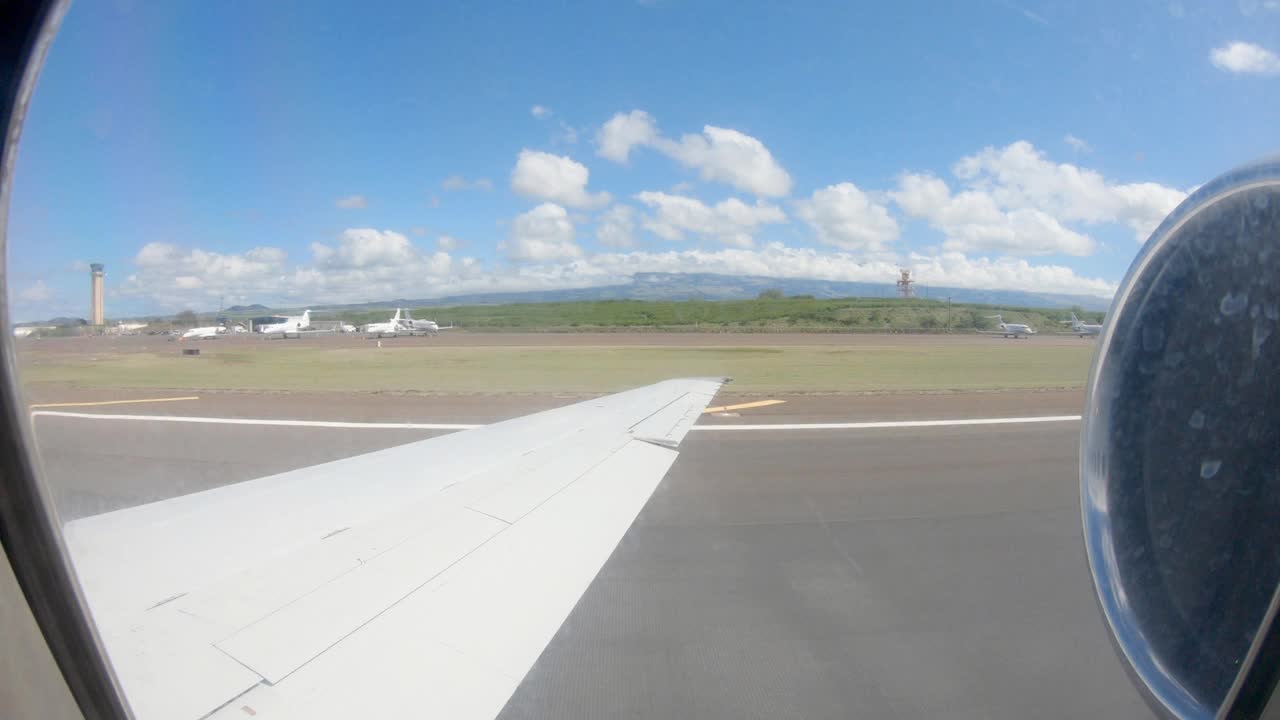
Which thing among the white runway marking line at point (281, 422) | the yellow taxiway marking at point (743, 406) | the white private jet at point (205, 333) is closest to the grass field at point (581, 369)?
the yellow taxiway marking at point (743, 406)

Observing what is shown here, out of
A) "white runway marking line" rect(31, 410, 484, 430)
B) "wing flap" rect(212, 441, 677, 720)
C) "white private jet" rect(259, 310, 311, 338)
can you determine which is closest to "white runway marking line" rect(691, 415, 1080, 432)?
"white runway marking line" rect(31, 410, 484, 430)

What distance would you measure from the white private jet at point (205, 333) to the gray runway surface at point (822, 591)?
21060 millimetres

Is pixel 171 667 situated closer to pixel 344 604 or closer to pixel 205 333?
pixel 344 604

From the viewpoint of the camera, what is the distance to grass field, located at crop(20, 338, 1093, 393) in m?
11.1

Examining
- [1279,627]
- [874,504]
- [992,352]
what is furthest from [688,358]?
[1279,627]

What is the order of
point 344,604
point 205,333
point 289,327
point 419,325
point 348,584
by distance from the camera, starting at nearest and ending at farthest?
point 344,604, point 348,584, point 205,333, point 289,327, point 419,325

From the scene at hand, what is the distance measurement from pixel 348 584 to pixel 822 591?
2.34 metres

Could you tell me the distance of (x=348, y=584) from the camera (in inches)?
69.4

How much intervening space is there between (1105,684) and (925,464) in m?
3.52

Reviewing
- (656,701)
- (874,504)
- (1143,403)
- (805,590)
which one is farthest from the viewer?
(874,504)

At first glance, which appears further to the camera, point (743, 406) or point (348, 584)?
point (743, 406)

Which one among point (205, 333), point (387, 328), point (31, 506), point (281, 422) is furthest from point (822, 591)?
point (387, 328)

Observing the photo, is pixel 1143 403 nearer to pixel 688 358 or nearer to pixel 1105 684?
pixel 1105 684

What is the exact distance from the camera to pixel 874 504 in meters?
4.63
